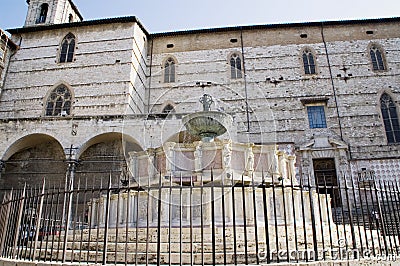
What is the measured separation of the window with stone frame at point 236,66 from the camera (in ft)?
65.9

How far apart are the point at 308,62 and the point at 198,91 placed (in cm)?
713

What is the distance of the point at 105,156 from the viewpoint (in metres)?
16.7

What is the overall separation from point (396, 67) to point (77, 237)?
2002 centimetres

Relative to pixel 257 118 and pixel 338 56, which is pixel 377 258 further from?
pixel 338 56

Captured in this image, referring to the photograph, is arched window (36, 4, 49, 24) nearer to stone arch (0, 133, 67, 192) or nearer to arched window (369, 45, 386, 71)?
stone arch (0, 133, 67, 192)

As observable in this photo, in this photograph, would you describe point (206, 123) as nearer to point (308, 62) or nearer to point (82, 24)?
point (308, 62)

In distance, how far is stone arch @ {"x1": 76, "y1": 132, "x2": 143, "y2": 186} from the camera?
16.0 m

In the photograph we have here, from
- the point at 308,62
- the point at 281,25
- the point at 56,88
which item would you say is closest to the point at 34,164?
the point at 56,88

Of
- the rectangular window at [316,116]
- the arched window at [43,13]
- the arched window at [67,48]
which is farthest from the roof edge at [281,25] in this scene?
the arched window at [43,13]

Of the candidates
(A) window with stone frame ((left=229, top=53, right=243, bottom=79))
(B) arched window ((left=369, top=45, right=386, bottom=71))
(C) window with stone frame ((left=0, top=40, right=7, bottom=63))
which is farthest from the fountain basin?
(C) window with stone frame ((left=0, top=40, right=7, bottom=63))

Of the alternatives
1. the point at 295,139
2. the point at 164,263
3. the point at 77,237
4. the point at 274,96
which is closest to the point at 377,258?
the point at 164,263

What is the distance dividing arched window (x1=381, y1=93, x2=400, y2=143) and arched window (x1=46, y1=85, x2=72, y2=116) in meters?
18.1

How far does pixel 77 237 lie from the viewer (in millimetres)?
6332

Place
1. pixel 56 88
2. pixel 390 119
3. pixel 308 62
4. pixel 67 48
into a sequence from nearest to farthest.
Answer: pixel 390 119 < pixel 56 88 < pixel 308 62 < pixel 67 48
